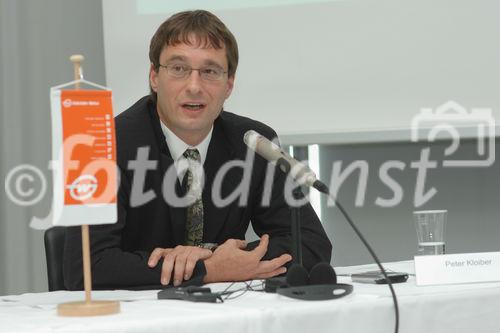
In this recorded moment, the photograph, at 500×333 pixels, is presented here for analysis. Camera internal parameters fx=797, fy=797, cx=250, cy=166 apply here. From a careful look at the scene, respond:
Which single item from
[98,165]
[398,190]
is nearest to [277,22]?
[398,190]

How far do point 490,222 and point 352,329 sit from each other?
2.32 m

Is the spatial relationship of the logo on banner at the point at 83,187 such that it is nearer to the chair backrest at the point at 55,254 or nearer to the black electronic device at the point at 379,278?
the black electronic device at the point at 379,278

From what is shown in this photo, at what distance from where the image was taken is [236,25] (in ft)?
10.8

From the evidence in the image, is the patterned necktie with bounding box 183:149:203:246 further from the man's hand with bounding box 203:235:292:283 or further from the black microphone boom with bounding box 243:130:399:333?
the black microphone boom with bounding box 243:130:399:333

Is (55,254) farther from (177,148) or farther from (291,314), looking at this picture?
(291,314)

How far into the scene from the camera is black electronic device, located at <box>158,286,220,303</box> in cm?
132

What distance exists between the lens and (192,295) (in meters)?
1.34

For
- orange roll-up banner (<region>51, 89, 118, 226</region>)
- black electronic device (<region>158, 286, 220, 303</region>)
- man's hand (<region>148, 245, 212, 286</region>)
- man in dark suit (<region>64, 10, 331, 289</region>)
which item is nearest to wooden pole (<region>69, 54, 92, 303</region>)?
orange roll-up banner (<region>51, 89, 118, 226</region>)

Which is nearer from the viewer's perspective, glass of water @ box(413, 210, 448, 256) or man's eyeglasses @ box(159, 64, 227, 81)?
glass of water @ box(413, 210, 448, 256)

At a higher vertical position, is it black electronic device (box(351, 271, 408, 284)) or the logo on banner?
the logo on banner

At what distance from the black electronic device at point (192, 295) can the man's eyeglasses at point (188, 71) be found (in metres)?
0.93

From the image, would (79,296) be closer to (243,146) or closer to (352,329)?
(352,329)

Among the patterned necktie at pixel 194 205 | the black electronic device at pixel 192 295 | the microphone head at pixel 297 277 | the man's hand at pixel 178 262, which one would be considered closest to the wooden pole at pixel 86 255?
the black electronic device at pixel 192 295

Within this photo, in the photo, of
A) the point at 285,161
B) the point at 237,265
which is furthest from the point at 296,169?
the point at 237,265
